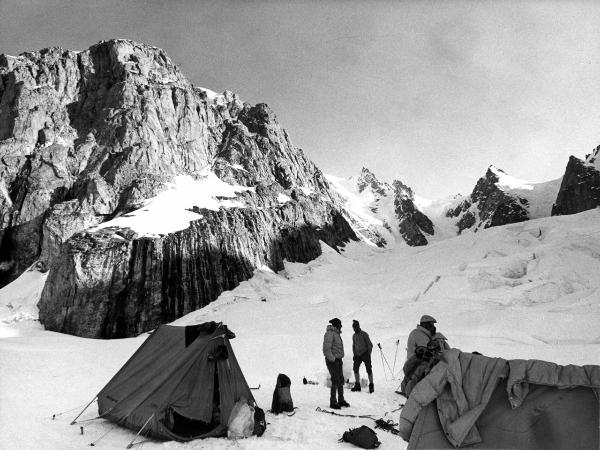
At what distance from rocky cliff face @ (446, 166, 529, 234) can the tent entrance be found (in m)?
113

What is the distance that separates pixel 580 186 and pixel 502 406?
9677cm

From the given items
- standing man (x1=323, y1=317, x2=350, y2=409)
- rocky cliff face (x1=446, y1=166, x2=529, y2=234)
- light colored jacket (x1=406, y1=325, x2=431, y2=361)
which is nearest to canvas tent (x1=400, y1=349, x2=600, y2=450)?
light colored jacket (x1=406, y1=325, x2=431, y2=361)

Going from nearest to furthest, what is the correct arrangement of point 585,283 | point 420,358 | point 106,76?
1. point 420,358
2. point 585,283
3. point 106,76

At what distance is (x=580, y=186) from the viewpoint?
81375mm

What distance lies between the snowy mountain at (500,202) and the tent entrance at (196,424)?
4339 inches

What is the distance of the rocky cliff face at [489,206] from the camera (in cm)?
10844

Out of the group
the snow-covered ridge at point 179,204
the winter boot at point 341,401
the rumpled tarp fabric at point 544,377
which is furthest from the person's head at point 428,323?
the snow-covered ridge at point 179,204

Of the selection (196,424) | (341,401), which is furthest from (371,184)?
(196,424)

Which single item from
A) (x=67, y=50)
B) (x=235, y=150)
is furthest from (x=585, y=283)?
(x=67, y=50)

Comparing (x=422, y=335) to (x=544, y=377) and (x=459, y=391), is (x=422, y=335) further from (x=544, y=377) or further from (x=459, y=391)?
(x=544, y=377)

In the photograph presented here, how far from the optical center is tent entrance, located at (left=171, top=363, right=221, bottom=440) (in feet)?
24.8

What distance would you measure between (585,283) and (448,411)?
28895 mm

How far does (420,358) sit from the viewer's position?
4555 millimetres

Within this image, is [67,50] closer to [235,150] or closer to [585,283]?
[235,150]
